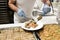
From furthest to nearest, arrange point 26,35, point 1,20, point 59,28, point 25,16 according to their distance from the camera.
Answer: point 1,20 < point 25,16 < point 59,28 < point 26,35

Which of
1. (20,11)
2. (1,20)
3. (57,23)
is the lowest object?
(1,20)

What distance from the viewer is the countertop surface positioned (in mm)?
1051

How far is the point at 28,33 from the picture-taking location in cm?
113

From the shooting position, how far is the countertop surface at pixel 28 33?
1.05 m

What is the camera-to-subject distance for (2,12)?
2.42m

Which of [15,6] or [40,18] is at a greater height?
[15,6]

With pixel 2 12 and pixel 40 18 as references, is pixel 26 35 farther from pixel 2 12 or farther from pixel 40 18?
pixel 2 12

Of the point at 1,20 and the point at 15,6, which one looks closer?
the point at 15,6

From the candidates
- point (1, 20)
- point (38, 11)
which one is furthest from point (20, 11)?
point (1, 20)

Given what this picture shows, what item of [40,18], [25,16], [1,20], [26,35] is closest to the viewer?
[26,35]

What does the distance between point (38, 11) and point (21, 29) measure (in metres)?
0.44

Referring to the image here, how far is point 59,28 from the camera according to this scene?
120 centimetres

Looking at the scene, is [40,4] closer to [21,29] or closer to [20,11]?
[20,11]

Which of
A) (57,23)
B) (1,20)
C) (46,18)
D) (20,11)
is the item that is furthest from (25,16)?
(1,20)
